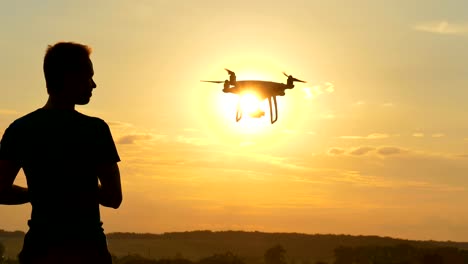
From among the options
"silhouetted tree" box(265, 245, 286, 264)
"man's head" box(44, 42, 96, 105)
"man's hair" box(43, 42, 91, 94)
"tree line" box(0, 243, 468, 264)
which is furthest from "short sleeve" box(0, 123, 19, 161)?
"silhouetted tree" box(265, 245, 286, 264)

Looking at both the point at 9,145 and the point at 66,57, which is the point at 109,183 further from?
the point at 66,57

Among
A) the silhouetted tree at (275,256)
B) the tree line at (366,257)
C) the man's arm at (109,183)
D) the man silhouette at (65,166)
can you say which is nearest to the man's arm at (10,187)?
the man silhouette at (65,166)

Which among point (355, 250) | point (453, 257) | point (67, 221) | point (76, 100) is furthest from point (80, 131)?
point (355, 250)

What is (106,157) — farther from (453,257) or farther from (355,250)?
(355,250)

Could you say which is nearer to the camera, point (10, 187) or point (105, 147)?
point (105, 147)

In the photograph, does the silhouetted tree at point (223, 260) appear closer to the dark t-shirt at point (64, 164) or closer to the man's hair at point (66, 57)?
the dark t-shirt at point (64, 164)

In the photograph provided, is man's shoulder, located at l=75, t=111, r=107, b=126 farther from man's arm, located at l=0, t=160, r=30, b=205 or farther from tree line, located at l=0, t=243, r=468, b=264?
tree line, located at l=0, t=243, r=468, b=264

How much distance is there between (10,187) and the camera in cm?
691

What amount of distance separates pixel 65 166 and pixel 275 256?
163 m

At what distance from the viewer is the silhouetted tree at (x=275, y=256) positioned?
545ft

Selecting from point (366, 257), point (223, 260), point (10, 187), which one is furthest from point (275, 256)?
point (10, 187)

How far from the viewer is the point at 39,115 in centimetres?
687

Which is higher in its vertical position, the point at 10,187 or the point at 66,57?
the point at 66,57

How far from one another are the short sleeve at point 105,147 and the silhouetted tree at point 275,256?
15920 centimetres
